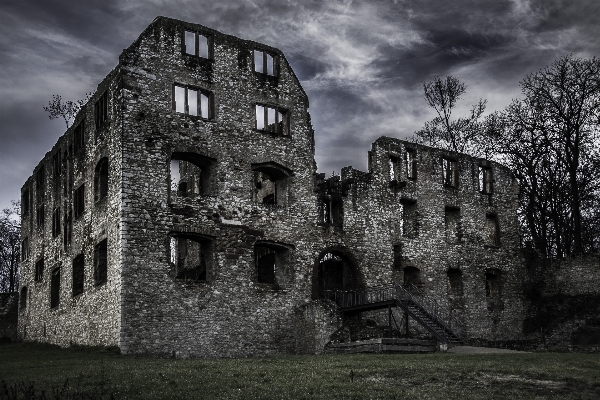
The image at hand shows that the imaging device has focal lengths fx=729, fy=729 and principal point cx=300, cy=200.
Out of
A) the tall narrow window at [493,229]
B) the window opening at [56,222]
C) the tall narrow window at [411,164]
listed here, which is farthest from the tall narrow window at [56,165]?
the tall narrow window at [493,229]

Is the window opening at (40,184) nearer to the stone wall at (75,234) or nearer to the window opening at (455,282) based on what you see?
the stone wall at (75,234)

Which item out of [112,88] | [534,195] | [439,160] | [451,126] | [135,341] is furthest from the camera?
[451,126]

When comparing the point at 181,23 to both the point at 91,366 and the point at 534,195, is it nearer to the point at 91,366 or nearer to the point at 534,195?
the point at 91,366

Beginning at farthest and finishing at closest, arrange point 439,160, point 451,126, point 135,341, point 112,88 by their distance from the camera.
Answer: point 451,126
point 439,160
point 112,88
point 135,341

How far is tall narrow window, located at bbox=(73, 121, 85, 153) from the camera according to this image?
31.4 m

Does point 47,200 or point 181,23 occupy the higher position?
point 181,23

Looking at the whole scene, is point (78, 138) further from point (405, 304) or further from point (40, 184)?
point (405, 304)

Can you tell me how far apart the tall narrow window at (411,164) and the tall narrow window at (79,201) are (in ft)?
48.8

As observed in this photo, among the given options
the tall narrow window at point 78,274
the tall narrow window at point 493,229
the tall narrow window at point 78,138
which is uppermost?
the tall narrow window at point 78,138

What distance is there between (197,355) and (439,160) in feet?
54.0

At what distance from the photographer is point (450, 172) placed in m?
36.8

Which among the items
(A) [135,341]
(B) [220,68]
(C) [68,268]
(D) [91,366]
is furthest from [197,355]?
(B) [220,68]

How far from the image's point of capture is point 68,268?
31.7 meters

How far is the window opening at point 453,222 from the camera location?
35747 millimetres
